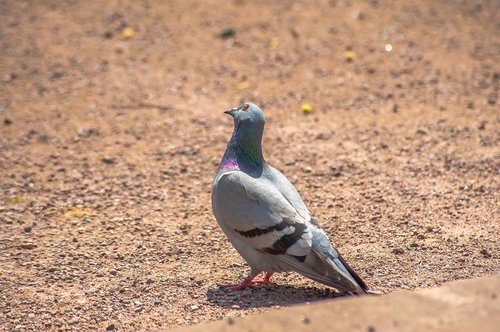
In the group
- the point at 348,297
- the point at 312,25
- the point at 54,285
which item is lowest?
the point at 54,285

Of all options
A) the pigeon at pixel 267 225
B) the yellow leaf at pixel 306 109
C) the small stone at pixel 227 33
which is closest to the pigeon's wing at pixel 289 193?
the pigeon at pixel 267 225

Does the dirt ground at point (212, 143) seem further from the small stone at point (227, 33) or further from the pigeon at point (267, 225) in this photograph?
the pigeon at point (267, 225)

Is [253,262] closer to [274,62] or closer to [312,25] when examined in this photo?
[274,62]

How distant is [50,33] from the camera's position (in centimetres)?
1010

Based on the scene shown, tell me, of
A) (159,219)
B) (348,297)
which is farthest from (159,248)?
(348,297)

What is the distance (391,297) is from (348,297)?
433 millimetres

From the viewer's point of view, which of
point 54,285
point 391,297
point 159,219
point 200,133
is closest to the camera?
point 391,297

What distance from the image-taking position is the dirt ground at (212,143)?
545 cm

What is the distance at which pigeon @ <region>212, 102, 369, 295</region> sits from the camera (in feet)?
16.3

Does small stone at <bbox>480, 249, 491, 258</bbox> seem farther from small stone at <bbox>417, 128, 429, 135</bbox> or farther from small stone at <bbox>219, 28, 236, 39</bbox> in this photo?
small stone at <bbox>219, 28, 236, 39</bbox>

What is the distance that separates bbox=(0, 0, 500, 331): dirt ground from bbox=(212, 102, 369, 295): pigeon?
0.28m

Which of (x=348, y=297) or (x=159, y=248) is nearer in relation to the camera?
(x=348, y=297)

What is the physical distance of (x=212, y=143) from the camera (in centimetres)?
780

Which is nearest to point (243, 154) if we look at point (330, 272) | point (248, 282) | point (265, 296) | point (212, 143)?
point (248, 282)
